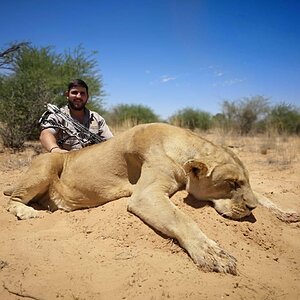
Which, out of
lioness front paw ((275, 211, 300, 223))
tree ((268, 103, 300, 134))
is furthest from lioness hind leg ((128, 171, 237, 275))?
tree ((268, 103, 300, 134))

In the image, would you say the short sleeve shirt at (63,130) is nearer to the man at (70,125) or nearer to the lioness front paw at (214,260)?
the man at (70,125)

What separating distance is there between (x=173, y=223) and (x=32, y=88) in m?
Result: 10.2

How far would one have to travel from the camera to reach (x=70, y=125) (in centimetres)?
637

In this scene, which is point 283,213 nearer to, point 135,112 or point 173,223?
point 173,223

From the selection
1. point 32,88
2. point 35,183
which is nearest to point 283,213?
point 35,183

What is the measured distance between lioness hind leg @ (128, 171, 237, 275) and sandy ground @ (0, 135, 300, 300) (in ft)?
0.29

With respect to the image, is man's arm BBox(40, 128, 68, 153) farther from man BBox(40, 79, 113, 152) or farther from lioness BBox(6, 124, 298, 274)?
lioness BBox(6, 124, 298, 274)

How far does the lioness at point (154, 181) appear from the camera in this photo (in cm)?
337

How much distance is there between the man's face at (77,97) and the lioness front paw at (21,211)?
8.35ft

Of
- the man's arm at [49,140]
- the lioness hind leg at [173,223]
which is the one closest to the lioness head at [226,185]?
the lioness hind leg at [173,223]

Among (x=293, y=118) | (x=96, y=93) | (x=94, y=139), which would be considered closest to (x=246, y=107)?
(x=293, y=118)

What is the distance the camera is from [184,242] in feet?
10.6

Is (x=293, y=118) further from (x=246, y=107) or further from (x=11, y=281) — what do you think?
(x=11, y=281)

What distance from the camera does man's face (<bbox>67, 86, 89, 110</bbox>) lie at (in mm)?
6492
